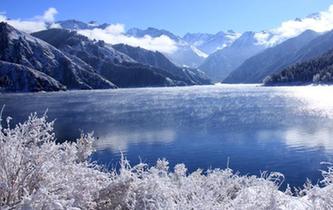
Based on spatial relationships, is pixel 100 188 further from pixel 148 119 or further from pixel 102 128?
pixel 148 119

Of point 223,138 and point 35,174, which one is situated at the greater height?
point 35,174

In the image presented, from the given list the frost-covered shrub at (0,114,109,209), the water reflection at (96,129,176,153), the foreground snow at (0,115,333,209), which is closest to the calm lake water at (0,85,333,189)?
the water reflection at (96,129,176,153)

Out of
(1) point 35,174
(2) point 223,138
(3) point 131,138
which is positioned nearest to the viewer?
(1) point 35,174

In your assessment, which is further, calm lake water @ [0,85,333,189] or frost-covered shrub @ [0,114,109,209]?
calm lake water @ [0,85,333,189]

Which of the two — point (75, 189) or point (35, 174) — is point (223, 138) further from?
point (35, 174)

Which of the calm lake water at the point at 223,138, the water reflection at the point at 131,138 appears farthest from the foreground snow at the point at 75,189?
the water reflection at the point at 131,138

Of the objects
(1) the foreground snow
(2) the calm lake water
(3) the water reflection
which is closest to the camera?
(1) the foreground snow

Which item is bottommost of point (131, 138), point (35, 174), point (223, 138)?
point (223, 138)

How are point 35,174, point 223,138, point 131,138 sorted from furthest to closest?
point 131,138 → point 223,138 → point 35,174

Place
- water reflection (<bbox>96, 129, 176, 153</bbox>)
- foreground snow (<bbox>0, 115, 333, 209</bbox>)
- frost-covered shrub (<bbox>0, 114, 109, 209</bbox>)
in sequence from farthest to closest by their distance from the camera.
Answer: water reflection (<bbox>96, 129, 176, 153</bbox>) → frost-covered shrub (<bbox>0, 114, 109, 209</bbox>) → foreground snow (<bbox>0, 115, 333, 209</bbox>)

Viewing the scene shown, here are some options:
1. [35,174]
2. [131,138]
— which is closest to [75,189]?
[35,174]

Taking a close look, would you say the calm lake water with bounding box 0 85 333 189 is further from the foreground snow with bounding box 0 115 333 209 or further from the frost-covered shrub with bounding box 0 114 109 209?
the frost-covered shrub with bounding box 0 114 109 209

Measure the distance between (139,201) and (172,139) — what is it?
60844 millimetres

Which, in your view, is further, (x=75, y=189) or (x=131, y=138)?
(x=131, y=138)
